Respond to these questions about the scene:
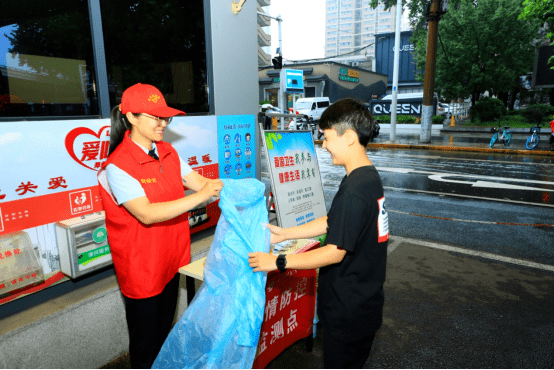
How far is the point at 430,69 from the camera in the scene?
19.1 m

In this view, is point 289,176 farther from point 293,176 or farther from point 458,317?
point 458,317

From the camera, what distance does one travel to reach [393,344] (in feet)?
11.3

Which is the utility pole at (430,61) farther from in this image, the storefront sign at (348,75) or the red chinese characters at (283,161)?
the storefront sign at (348,75)

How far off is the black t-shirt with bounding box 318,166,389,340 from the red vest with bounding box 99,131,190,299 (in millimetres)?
1084

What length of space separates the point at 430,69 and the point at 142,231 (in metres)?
19.9

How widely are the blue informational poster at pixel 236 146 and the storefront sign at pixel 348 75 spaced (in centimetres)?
4152

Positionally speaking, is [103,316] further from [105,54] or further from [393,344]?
[393,344]

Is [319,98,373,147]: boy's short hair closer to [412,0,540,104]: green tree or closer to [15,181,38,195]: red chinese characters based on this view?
[15,181,38,195]: red chinese characters

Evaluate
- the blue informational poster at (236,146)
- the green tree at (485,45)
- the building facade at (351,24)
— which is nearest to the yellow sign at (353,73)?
the green tree at (485,45)

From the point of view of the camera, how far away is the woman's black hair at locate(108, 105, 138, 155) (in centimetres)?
237

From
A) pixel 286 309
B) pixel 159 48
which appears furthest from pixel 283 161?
pixel 286 309

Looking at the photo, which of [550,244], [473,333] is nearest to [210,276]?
[473,333]

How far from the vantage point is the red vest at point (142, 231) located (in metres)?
2.29

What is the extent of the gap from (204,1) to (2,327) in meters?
3.63
